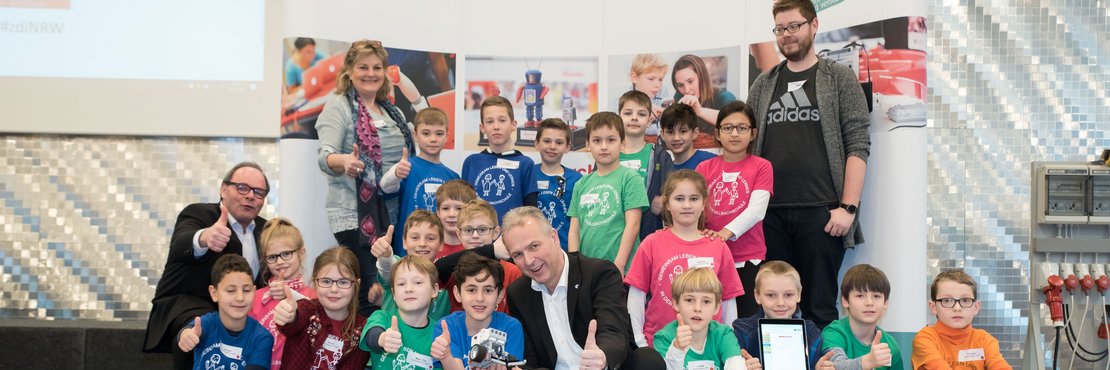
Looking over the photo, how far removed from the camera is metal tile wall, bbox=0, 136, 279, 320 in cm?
643

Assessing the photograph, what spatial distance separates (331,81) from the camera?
18.0 ft

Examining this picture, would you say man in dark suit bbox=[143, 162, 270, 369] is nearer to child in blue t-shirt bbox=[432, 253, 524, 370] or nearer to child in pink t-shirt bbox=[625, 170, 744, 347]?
child in blue t-shirt bbox=[432, 253, 524, 370]

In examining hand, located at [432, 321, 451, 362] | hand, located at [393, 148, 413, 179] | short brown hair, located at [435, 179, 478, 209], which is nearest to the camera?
hand, located at [432, 321, 451, 362]

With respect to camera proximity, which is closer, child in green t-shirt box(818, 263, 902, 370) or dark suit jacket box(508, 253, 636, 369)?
dark suit jacket box(508, 253, 636, 369)

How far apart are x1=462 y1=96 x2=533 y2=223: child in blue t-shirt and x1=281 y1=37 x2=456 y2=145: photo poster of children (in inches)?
27.7

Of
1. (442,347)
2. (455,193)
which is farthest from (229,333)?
(455,193)

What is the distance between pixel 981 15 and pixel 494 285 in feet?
10.9

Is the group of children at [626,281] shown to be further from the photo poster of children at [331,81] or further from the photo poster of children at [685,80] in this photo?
the photo poster of children at [331,81]

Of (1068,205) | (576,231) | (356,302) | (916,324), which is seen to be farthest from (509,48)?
(1068,205)

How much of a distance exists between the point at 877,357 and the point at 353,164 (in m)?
2.68

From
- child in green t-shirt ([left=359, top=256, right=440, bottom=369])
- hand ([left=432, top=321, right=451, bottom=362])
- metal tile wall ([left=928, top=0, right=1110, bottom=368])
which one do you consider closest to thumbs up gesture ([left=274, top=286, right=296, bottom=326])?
child in green t-shirt ([left=359, top=256, right=440, bottom=369])

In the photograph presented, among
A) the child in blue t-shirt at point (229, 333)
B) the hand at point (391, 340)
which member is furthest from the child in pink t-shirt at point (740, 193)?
the child in blue t-shirt at point (229, 333)

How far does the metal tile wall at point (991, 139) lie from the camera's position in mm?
5414

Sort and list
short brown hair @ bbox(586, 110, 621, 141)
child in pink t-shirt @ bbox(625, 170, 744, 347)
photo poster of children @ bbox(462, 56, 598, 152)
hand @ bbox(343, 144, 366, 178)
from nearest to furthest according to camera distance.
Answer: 1. child in pink t-shirt @ bbox(625, 170, 744, 347)
2. short brown hair @ bbox(586, 110, 621, 141)
3. hand @ bbox(343, 144, 366, 178)
4. photo poster of children @ bbox(462, 56, 598, 152)
